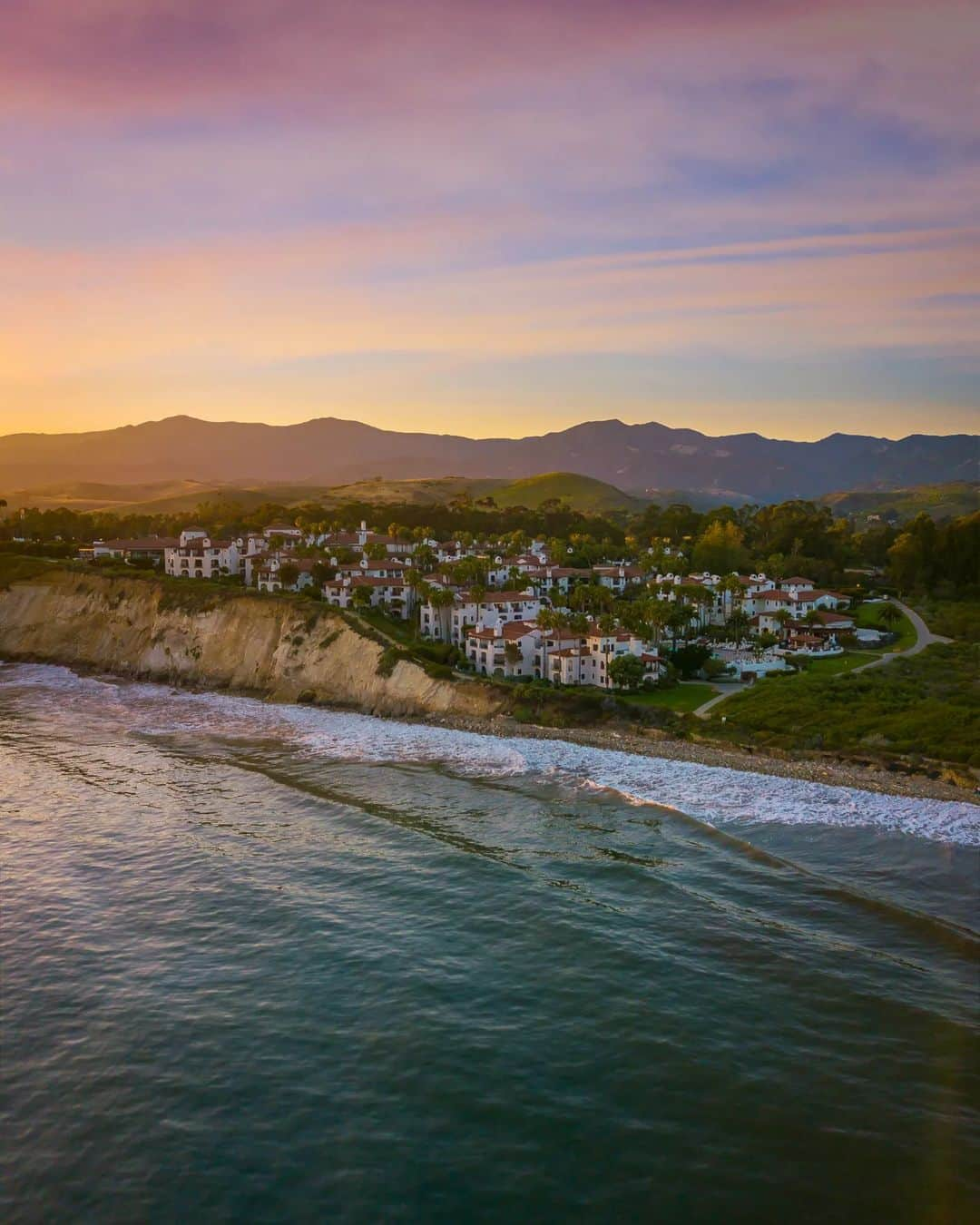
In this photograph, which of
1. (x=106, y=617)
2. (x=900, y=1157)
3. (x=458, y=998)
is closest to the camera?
(x=900, y=1157)

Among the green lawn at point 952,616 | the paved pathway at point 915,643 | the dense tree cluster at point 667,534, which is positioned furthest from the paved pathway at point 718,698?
the green lawn at point 952,616

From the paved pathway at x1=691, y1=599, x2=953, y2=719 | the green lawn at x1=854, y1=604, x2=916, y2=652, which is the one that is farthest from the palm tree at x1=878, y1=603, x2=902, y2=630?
the paved pathway at x1=691, y1=599, x2=953, y2=719

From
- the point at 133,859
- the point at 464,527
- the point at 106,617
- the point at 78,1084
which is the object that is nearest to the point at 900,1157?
the point at 78,1084

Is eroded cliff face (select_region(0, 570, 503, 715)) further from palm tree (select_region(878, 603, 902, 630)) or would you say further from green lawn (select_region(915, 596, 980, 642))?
palm tree (select_region(878, 603, 902, 630))

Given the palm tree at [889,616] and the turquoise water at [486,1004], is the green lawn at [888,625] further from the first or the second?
the turquoise water at [486,1004]

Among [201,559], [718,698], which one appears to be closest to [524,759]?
[718,698]

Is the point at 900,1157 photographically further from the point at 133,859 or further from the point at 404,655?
the point at 404,655
